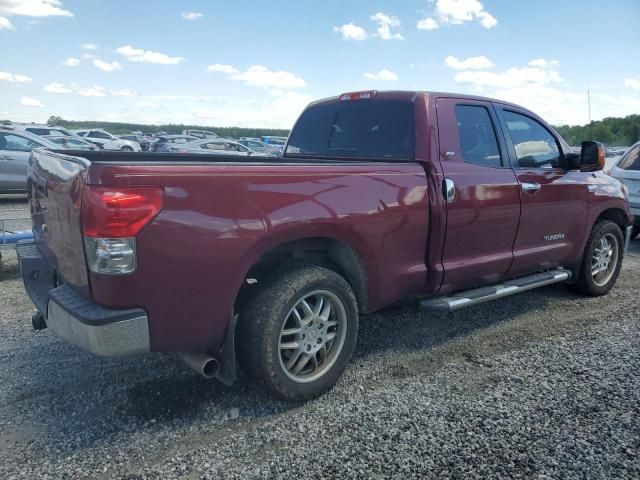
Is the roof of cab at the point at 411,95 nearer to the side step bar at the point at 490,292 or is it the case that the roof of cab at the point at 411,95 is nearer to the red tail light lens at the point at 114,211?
the side step bar at the point at 490,292

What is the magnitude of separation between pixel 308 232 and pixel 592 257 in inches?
141

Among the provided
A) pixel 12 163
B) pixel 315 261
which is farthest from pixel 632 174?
pixel 12 163

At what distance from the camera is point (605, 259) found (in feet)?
18.7

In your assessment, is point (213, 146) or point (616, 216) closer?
point (616, 216)

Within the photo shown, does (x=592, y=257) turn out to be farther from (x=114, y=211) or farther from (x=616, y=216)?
(x=114, y=211)

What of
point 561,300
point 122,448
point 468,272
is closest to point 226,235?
point 122,448

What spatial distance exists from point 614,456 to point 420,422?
38.6 inches

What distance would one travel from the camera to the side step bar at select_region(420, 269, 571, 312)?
3.92 metres

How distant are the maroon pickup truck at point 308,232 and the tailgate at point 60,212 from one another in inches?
0.7

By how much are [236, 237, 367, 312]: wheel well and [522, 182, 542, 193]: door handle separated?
1780mm

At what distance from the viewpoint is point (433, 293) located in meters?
3.99

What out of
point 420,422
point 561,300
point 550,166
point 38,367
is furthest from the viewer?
point 561,300

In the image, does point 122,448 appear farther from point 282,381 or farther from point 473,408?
point 473,408

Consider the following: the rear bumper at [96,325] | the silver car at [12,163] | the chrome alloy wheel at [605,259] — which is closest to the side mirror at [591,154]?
the chrome alloy wheel at [605,259]
